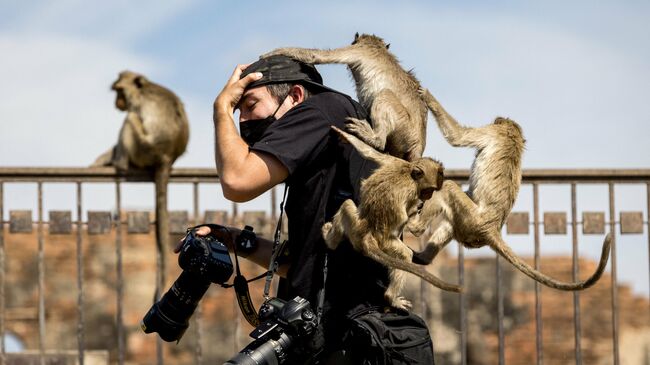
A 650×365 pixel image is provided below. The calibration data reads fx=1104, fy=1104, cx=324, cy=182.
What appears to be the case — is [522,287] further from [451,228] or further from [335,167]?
[335,167]

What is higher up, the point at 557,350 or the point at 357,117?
the point at 357,117

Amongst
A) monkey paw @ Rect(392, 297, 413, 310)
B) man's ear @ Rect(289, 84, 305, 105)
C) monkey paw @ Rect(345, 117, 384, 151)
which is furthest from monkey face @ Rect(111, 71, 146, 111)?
monkey paw @ Rect(392, 297, 413, 310)

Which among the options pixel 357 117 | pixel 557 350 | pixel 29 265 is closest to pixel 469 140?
pixel 357 117

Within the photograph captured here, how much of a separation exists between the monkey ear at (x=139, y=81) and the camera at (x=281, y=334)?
775 centimetres

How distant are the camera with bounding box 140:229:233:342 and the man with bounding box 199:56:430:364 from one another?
0.22 metres

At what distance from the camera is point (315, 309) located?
3.25 meters

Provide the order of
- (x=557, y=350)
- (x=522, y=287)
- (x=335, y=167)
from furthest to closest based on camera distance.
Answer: (x=522, y=287) < (x=557, y=350) < (x=335, y=167)

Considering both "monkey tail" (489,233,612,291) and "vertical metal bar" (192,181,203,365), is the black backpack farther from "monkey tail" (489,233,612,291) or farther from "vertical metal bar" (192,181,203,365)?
"vertical metal bar" (192,181,203,365)

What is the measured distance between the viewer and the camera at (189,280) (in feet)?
11.1

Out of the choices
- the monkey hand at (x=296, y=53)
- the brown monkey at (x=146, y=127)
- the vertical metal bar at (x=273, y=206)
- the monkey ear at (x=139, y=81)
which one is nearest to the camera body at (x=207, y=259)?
the monkey hand at (x=296, y=53)

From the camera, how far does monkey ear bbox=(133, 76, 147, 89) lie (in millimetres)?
10727

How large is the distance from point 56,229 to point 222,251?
3.55 meters

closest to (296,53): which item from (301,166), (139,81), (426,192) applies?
(426,192)

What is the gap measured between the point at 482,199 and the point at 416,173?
2.42ft
